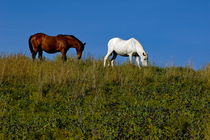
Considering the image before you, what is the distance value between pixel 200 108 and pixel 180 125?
2226 mm

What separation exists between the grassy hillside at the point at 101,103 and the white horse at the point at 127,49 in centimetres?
91

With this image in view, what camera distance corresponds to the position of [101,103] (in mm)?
11578

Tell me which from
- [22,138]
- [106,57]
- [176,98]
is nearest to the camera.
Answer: [22,138]

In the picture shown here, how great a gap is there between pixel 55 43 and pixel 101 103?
8.08 meters

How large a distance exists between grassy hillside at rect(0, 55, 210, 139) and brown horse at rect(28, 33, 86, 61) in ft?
4.60

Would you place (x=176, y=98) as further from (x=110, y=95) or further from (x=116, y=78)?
(x=116, y=78)

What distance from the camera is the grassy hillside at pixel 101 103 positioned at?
27.2 ft

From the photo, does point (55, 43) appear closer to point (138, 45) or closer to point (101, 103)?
point (138, 45)

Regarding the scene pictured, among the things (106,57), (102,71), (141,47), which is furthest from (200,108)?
(106,57)

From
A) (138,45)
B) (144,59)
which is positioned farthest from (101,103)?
(138,45)

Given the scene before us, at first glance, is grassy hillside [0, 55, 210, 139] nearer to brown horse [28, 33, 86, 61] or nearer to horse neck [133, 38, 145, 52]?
horse neck [133, 38, 145, 52]

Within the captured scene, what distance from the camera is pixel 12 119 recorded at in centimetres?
956

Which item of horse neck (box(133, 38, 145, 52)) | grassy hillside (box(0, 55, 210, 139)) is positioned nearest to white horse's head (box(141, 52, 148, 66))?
horse neck (box(133, 38, 145, 52))

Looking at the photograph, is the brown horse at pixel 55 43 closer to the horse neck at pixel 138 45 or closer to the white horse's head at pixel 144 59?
the horse neck at pixel 138 45
